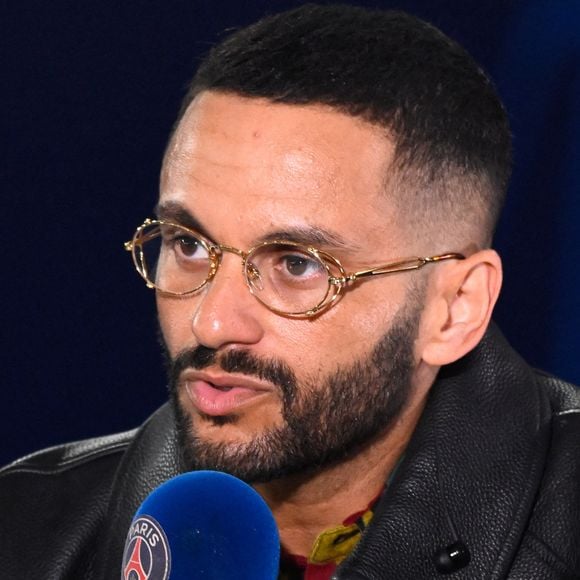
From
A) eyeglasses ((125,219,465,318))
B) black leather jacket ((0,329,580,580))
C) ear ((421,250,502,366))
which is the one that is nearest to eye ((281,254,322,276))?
eyeglasses ((125,219,465,318))

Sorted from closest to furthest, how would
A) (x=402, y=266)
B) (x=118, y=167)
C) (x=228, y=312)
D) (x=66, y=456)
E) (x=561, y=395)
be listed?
(x=228, y=312), (x=402, y=266), (x=561, y=395), (x=66, y=456), (x=118, y=167)

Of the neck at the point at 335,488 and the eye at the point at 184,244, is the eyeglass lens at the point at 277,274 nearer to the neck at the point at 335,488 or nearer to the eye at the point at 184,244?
the eye at the point at 184,244

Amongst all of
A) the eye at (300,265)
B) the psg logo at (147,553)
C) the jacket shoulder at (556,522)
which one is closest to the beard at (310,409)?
the eye at (300,265)

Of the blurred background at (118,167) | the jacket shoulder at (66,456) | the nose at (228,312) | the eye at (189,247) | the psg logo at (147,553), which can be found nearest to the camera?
the psg logo at (147,553)

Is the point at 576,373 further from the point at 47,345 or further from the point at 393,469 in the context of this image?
the point at 47,345

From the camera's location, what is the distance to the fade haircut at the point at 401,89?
70.6 inches

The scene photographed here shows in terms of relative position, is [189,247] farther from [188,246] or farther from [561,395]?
[561,395]

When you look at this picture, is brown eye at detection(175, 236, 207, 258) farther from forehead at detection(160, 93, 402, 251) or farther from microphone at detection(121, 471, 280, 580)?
microphone at detection(121, 471, 280, 580)

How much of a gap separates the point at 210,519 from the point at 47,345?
1676 mm

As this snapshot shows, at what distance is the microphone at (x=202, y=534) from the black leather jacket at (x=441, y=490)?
1.21ft

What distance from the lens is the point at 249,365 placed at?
172cm

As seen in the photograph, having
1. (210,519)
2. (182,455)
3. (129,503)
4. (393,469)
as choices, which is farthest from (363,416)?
(210,519)

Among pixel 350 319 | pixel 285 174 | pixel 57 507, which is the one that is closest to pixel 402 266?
pixel 350 319

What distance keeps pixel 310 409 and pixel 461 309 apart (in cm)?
31
